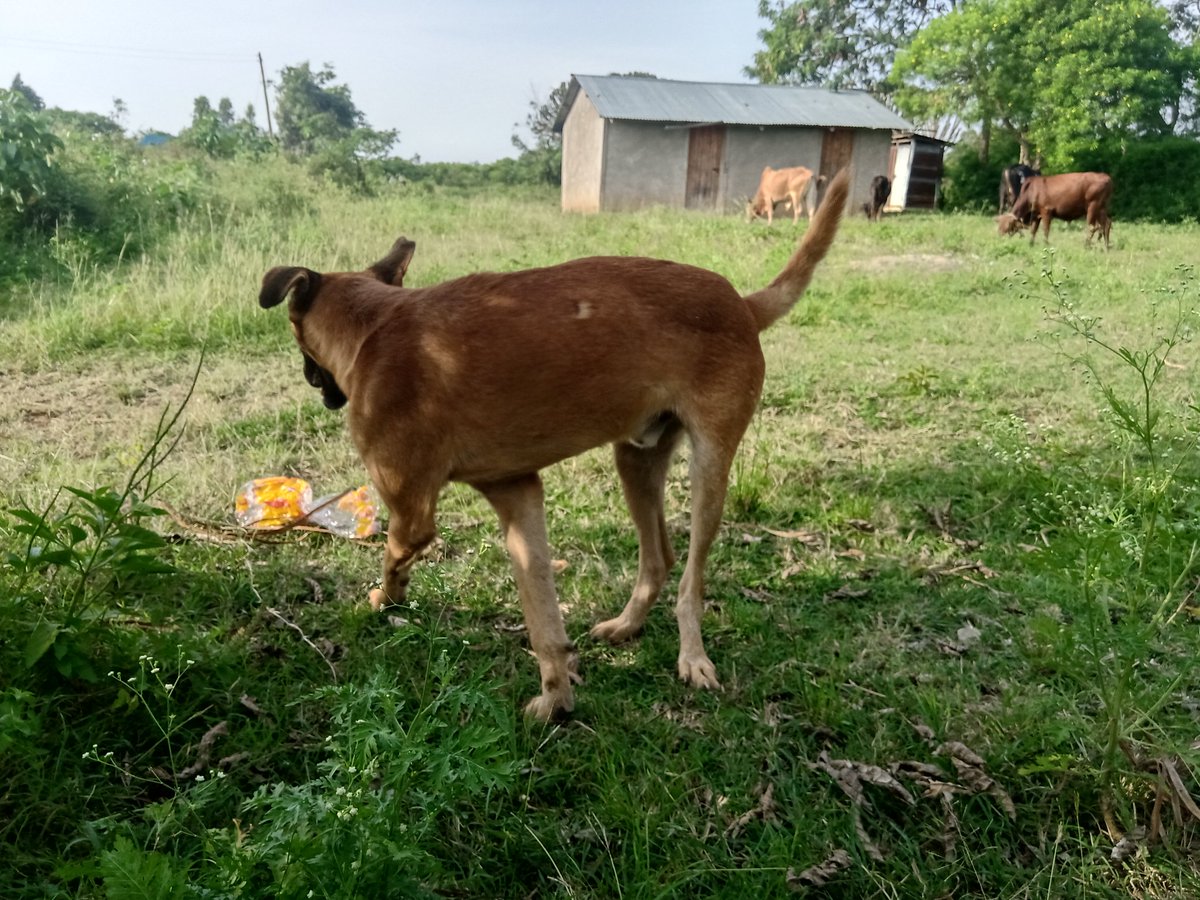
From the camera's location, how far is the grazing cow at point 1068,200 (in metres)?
16.5

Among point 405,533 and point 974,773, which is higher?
point 405,533

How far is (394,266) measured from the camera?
12.0 ft

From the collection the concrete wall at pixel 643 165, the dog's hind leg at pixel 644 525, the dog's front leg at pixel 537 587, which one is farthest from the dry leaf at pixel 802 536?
the concrete wall at pixel 643 165

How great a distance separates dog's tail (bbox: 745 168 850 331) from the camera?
341cm

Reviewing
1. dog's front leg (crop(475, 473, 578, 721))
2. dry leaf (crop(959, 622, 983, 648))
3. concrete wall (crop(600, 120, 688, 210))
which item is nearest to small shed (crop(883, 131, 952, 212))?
concrete wall (crop(600, 120, 688, 210))

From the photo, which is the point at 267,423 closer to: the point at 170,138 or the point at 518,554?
the point at 518,554

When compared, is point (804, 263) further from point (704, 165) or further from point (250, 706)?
point (704, 165)

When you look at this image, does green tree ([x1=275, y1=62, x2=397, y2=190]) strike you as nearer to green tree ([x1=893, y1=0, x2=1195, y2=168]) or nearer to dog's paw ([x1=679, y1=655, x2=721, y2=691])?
green tree ([x1=893, y1=0, x2=1195, y2=168])

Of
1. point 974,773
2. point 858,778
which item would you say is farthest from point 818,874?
point 974,773

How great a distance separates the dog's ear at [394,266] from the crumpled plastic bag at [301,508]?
3.83 ft

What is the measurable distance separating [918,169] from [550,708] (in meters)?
31.1

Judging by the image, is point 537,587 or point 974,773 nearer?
point 974,773

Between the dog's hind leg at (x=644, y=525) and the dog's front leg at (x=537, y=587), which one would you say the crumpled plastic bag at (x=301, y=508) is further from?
the dog's hind leg at (x=644, y=525)

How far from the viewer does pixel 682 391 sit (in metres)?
3.05
